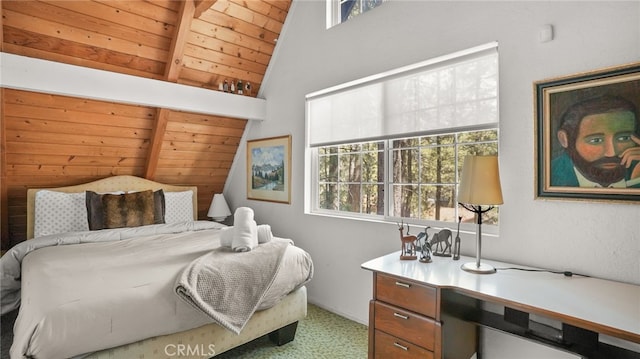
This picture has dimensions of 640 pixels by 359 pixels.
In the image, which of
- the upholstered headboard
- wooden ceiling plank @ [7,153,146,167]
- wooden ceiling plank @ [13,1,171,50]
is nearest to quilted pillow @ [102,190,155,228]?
the upholstered headboard

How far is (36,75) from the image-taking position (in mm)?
2539

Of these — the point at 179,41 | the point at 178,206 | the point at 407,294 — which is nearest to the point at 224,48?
the point at 179,41

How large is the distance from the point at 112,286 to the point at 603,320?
2120 millimetres

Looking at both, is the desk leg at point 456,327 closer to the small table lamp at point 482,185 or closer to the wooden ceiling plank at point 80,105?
the small table lamp at point 482,185

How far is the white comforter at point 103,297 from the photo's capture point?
1.40m

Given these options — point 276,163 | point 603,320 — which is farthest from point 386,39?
point 603,320

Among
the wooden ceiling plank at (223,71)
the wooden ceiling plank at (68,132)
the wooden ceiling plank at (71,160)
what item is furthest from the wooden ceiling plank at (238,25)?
the wooden ceiling plank at (71,160)

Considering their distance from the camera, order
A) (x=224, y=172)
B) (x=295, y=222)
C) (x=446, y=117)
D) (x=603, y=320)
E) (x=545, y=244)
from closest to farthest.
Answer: (x=603, y=320), (x=545, y=244), (x=446, y=117), (x=295, y=222), (x=224, y=172)

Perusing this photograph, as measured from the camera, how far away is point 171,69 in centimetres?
309

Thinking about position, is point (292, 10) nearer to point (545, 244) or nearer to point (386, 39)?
point (386, 39)

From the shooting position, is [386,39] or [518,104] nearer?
[518,104]

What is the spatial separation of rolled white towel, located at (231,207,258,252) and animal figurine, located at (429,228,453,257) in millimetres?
1194

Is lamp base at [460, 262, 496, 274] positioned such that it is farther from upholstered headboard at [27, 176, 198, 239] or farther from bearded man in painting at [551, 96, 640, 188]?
upholstered headboard at [27, 176, 198, 239]

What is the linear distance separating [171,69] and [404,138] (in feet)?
7.30
